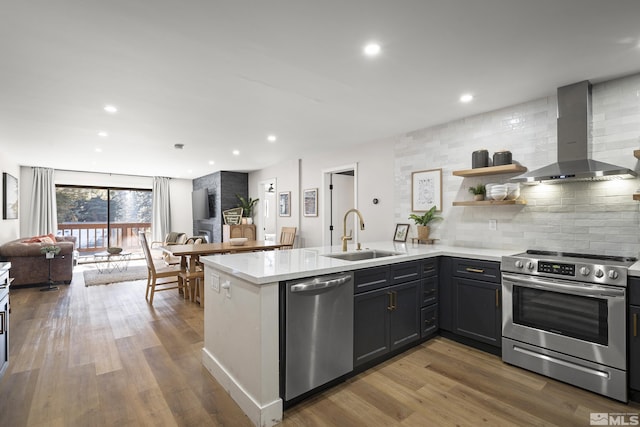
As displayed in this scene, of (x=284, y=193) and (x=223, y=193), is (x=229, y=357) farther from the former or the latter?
(x=223, y=193)

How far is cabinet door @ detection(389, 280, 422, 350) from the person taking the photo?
2650 millimetres

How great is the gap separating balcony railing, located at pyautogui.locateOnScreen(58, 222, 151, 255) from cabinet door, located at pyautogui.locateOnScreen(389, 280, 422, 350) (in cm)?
904

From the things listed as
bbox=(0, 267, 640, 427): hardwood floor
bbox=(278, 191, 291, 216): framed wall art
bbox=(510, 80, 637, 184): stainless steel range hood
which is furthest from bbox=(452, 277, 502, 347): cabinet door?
bbox=(278, 191, 291, 216): framed wall art

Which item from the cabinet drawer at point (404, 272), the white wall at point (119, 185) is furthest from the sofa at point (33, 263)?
the cabinet drawer at point (404, 272)

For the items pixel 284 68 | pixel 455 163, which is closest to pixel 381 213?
pixel 455 163

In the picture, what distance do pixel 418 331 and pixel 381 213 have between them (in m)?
2.08

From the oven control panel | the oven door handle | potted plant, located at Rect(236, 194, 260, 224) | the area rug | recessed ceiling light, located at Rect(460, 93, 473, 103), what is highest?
recessed ceiling light, located at Rect(460, 93, 473, 103)

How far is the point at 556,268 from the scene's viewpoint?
7.71ft

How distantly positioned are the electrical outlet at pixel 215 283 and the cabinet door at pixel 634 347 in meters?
2.91

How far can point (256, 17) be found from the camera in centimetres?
184

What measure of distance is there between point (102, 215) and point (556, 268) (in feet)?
33.8

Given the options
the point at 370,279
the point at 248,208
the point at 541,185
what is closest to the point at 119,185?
the point at 248,208

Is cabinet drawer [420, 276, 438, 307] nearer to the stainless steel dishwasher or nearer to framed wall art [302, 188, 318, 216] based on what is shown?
the stainless steel dishwasher

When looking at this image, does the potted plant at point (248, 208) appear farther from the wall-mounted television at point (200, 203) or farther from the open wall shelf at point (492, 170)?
the open wall shelf at point (492, 170)
